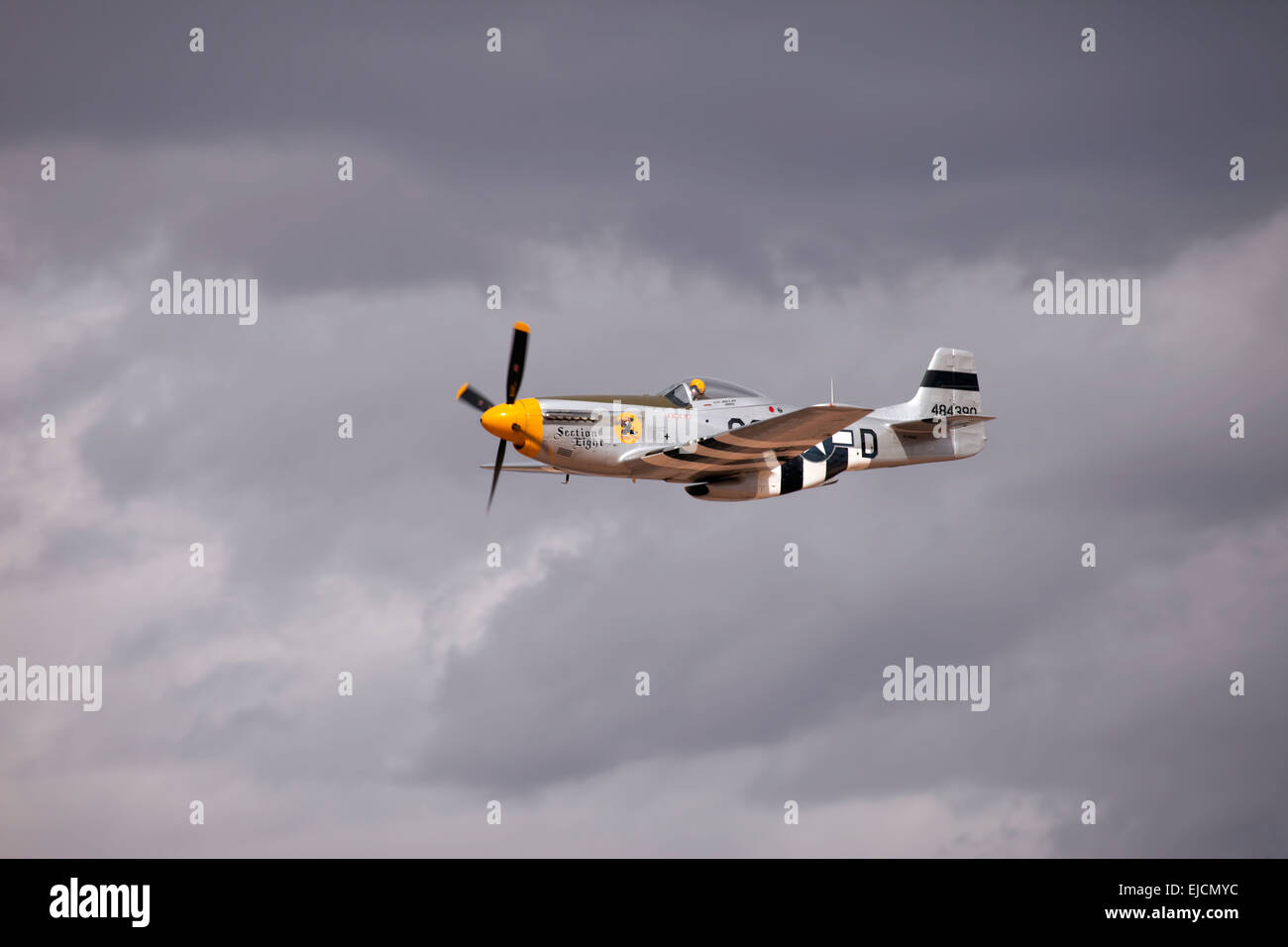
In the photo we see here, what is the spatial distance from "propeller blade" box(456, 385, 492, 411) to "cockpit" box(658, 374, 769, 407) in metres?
5.33

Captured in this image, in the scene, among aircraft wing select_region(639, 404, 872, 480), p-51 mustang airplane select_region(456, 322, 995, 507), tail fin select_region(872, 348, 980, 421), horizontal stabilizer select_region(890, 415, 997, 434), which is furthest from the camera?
tail fin select_region(872, 348, 980, 421)

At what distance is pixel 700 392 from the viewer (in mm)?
56281

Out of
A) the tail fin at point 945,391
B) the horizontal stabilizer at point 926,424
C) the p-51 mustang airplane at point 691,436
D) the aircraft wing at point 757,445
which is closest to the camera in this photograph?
the aircraft wing at point 757,445

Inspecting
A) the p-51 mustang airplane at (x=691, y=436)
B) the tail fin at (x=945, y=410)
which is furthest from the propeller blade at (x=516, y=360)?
the tail fin at (x=945, y=410)

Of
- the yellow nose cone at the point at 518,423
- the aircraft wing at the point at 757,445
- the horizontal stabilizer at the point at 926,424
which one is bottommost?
the aircraft wing at the point at 757,445

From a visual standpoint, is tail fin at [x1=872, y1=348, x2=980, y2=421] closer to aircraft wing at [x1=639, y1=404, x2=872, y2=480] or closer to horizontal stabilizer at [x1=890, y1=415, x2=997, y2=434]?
horizontal stabilizer at [x1=890, y1=415, x2=997, y2=434]

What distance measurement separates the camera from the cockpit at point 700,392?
56.1 meters

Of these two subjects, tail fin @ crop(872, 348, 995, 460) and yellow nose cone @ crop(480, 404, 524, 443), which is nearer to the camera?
yellow nose cone @ crop(480, 404, 524, 443)

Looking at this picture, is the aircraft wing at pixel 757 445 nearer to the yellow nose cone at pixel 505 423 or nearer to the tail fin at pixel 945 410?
the yellow nose cone at pixel 505 423

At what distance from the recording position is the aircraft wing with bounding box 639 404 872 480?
5259cm

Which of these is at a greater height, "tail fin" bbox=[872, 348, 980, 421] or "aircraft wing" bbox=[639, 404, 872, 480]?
"tail fin" bbox=[872, 348, 980, 421]

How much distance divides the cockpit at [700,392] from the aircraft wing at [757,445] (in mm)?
1544

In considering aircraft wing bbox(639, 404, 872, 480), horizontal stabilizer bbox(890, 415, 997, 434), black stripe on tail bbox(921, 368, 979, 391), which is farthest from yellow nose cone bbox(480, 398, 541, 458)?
black stripe on tail bbox(921, 368, 979, 391)
